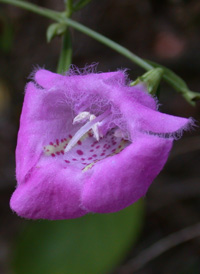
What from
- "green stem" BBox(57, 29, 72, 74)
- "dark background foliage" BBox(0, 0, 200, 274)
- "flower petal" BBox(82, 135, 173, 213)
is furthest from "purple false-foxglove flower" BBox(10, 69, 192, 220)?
"dark background foliage" BBox(0, 0, 200, 274)

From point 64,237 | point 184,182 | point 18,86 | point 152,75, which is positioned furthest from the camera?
point 18,86

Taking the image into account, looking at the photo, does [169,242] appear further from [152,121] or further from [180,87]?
[152,121]

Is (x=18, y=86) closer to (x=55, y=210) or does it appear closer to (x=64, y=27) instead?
(x=64, y=27)

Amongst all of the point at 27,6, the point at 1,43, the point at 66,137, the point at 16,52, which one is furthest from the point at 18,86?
the point at 66,137

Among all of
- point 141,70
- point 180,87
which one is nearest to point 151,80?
point 180,87

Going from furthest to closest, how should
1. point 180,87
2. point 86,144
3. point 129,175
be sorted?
point 180,87 < point 86,144 < point 129,175

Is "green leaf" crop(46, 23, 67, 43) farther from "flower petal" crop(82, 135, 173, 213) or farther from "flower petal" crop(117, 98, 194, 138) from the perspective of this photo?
"flower petal" crop(82, 135, 173, 213)

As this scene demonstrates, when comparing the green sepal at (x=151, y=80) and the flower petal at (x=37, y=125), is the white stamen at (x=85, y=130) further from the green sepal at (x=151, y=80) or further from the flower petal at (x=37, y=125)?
the green sepal at (x=151, y=80)
